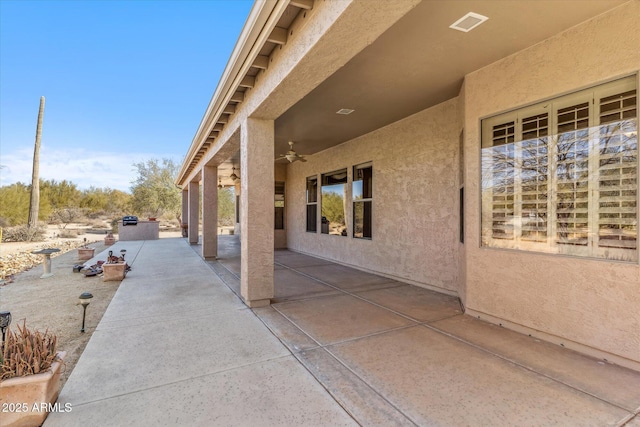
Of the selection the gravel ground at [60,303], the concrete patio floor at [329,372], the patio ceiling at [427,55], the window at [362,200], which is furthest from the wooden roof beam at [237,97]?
the gravel ground at [60,303]

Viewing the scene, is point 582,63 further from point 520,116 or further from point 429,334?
point 429,334

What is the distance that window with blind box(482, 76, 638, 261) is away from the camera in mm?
2852

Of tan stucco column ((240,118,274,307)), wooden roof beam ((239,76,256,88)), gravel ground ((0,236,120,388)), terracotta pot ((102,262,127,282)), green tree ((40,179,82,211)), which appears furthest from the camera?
green tree ((40,179,82,211))

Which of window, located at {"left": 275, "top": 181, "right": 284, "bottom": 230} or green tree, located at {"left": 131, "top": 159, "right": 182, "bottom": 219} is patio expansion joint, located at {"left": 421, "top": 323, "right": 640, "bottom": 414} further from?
green tree, located at {"left": 131, "top": 159, "right": 182, "bottom": 219}

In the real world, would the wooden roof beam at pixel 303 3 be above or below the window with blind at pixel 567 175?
above

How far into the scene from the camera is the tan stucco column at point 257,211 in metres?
4.70

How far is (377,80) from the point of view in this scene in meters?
4.37

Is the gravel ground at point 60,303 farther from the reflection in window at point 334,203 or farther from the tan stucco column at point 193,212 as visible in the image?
the tan stucco column at point 193,212

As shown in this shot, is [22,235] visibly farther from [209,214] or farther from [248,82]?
[248,82]

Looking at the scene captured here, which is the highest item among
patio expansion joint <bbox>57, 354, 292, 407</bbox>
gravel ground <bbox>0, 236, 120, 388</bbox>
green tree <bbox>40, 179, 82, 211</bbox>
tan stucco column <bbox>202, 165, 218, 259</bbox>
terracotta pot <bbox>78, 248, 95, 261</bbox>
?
green tree <bbox>40, 179, 82, 211</bbox>

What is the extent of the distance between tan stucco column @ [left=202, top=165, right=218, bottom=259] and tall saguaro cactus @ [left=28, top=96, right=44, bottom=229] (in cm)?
1245

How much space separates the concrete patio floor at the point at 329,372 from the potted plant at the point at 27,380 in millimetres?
157

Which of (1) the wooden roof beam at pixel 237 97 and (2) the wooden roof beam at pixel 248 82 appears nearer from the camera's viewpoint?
(2) the wooden roof beam at pixel 248 82

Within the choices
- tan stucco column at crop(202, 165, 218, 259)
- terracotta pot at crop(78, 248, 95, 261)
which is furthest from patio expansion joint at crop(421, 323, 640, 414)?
terracotta pot at crop(78, 248, 95, 261)
